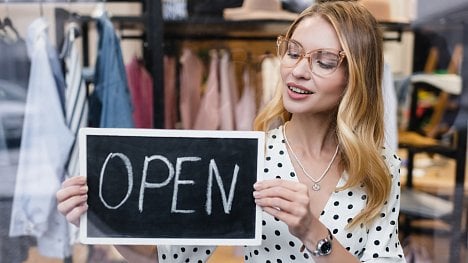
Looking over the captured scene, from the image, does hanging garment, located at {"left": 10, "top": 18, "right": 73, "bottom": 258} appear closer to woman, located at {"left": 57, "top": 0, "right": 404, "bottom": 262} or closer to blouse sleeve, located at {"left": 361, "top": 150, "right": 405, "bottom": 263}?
woman, located at {"left": 57, "top": 0, "right": 404, "bottom": 262}

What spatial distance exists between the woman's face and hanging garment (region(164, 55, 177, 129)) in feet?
4.59

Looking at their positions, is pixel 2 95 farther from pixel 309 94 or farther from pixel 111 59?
pixel 309 94

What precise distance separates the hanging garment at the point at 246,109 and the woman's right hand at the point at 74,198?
4.86 ft

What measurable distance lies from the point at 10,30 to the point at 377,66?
1612mm

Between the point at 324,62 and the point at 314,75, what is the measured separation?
30 millimetres

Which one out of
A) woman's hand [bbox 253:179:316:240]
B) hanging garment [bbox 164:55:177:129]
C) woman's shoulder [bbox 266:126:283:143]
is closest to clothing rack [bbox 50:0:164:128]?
hanging garment [bbox 164:55:177:129]

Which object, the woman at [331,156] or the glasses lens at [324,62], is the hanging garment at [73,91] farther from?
the glasses lens at [324,62]

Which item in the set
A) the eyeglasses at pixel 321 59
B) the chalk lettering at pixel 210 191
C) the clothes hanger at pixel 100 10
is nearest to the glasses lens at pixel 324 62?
the eyeglasses at pixel 321 59

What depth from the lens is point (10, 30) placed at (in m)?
2.11

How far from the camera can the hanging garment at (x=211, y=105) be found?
235 cm

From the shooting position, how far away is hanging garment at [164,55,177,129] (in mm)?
2350

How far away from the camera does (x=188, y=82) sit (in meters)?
2.38

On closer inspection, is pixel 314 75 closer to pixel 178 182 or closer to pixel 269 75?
pixel 178 182

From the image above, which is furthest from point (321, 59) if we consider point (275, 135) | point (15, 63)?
point (15, 63)
